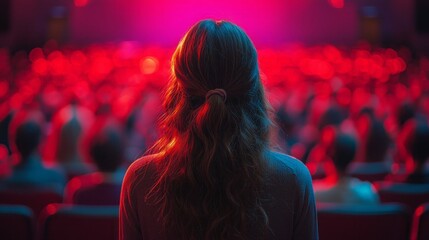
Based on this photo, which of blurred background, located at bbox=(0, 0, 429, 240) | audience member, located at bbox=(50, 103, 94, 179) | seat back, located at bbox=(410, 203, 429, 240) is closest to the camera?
seat back, located at bbox=(410, 203, 429, 240)

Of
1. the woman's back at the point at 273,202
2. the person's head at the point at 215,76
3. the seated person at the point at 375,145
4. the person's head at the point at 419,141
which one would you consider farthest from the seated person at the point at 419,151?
the person's head at the point at 215,76

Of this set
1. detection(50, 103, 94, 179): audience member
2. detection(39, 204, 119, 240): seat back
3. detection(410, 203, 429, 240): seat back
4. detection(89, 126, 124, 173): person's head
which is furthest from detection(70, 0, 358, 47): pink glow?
detection(39, 204, 119, 240): seat back

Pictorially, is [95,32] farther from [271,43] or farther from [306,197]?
[306,197]

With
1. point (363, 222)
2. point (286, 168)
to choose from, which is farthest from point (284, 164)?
point (363, 222)

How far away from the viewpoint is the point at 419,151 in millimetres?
3816

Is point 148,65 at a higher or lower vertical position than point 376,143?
lower

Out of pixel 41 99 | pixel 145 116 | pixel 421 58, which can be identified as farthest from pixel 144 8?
pixel 145 116

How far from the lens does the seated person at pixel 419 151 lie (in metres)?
3.78

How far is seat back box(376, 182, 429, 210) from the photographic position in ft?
11.2

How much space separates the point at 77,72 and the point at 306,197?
14830 millimetres

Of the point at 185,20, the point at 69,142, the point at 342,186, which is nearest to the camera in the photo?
the point at 342,186

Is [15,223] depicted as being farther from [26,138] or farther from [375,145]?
[375,145]

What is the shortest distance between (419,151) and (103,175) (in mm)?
2114

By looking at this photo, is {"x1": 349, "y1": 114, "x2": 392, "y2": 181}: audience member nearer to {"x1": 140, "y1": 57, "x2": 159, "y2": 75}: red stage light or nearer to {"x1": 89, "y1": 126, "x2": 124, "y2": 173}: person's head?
{"x1": 89, "y1": 126, "x2": 124, "y2": 173}: person's head
